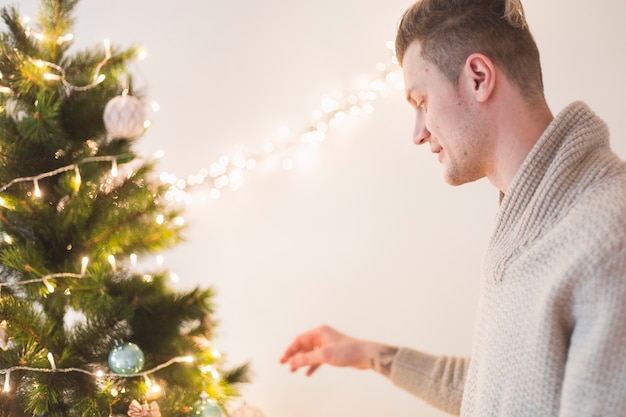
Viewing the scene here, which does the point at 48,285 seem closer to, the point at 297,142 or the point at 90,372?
the point at 90,372

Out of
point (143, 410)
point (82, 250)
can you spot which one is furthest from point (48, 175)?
point (143, 410)

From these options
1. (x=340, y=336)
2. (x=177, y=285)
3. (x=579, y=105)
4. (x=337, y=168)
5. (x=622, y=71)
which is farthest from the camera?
(x=177, y=285)

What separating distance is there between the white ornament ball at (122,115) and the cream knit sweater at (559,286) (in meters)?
0.61

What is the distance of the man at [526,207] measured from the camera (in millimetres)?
701

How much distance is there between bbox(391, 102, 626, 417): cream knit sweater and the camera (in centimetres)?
69

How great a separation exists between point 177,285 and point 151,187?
85 cm

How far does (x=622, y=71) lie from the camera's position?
5.00ft

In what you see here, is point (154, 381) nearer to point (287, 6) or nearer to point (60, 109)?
point (60, 109)

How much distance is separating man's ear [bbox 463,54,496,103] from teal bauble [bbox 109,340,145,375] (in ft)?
2.15

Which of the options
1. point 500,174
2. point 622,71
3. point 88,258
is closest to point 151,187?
point 88,258

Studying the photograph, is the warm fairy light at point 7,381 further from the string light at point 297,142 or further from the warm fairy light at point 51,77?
the string light at point 297,142

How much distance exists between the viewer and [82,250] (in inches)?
44.6

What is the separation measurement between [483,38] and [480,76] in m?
0.06

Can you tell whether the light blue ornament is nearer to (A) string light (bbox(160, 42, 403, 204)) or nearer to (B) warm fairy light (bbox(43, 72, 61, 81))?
(B) warm fairy light (bbox(43, 72, 61, 81))
